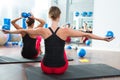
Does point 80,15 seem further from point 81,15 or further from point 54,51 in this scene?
point 54,51

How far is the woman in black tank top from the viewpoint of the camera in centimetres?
230

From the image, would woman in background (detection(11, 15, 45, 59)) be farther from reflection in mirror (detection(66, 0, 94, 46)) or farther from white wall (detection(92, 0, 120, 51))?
reflection in mirror (detection(66, 0, 94, 46))

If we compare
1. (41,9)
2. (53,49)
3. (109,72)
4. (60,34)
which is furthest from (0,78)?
(41,9)

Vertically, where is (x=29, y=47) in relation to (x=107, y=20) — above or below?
below

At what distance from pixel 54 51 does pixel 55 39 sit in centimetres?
15

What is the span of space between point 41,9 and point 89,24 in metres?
1.59

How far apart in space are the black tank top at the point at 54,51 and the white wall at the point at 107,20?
347 centimetres

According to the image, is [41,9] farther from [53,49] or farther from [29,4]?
[53,49]

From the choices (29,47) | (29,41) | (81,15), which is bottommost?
(29,47)

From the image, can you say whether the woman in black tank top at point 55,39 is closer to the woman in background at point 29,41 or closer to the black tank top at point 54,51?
the black tank top at point 54,51

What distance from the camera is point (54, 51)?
235 centimetres

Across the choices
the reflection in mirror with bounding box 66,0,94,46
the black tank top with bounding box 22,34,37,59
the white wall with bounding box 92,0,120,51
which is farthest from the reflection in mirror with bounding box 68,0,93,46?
the black tank top with bounding box 22,34,37,59

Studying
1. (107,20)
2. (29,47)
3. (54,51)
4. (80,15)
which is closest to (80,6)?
(80,15)

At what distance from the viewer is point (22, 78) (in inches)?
88.5
